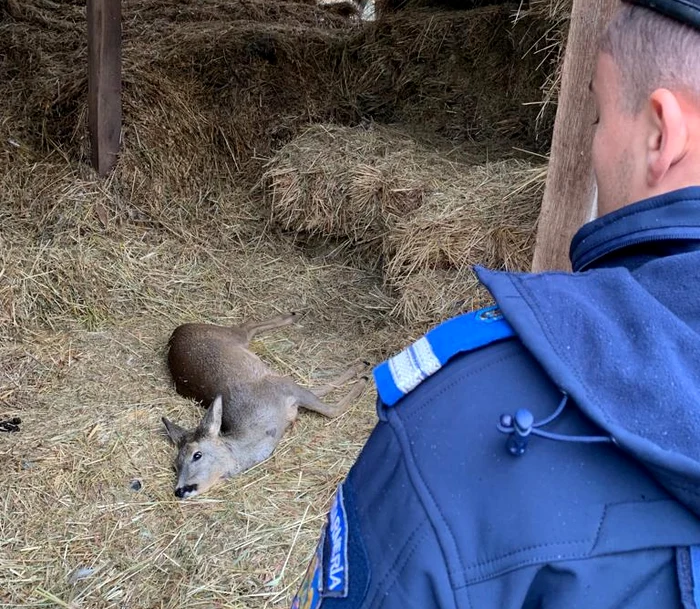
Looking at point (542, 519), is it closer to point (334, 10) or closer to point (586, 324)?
point (586, 324)

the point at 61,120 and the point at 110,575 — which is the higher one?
the point at 61,120

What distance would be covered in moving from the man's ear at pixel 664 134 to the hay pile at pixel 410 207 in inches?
139

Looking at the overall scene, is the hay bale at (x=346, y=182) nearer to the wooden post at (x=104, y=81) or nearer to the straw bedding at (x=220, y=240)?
the straw bedding at (x=220, y=240)

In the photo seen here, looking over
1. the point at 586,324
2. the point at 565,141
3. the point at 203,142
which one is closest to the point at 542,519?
the point at 586,324

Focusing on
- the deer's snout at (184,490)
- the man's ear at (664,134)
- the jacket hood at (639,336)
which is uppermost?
the man's ear at (664,134)

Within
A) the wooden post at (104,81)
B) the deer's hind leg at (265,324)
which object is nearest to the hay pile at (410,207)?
the deer's hind leg at (265,324)

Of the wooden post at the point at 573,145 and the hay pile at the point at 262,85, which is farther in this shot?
the hay pile at the point at 262,85

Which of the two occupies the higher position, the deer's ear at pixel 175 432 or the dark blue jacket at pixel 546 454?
the dark blue jacket at pixel 546 454

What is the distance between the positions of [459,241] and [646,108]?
368 cm

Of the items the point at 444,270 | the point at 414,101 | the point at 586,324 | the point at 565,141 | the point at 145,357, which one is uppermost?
the point at 586,324

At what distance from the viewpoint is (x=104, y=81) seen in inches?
232

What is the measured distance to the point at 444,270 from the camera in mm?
5023

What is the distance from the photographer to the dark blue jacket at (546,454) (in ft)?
3.03

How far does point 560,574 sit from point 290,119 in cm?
661
